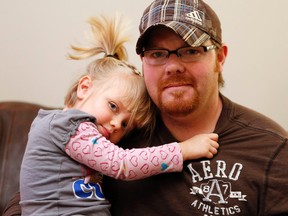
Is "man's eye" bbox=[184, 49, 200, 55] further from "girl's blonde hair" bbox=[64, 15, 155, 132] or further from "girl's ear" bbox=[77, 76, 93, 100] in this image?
"girl's ear" bbox=[77, 76, 93, 100]

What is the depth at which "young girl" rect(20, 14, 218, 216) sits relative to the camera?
1013 millimetres

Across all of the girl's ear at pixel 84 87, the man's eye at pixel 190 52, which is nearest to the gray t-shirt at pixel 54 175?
the girl's ear at pixel 84 87

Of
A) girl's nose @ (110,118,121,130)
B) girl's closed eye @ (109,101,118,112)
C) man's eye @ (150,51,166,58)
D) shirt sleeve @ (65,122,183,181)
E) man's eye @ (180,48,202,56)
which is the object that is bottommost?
shirt sleeve @ (65,122,183,181)

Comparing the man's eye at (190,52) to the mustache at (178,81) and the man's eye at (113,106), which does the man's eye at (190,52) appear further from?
the man's eye at (113,106)

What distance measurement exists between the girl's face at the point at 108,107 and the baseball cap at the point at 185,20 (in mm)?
163

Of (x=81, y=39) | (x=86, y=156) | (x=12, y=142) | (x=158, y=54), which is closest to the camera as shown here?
(x=86, y=156)

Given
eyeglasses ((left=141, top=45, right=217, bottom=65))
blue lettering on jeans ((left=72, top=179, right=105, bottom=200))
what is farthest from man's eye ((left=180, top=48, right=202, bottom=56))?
blue lettering on jeans ((left=72, top=179, right=105, bottom=200))

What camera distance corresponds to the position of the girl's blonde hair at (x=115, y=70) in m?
1.18

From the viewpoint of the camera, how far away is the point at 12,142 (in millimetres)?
1741

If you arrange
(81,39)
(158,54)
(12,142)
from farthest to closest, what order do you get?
(81,39), (12,142), (158,54)

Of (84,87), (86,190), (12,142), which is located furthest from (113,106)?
(12,142)

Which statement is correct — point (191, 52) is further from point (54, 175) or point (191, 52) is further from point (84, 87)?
point (54, 175)

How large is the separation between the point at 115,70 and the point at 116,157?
0.34 m

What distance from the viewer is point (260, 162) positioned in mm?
1045
